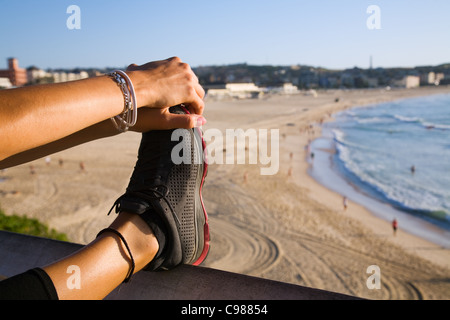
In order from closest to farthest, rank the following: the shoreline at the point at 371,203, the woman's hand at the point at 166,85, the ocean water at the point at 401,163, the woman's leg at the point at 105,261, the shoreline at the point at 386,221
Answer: the woman's leg at the point at 105,261 → the woman's hand at the point at 166,85 → the shoreline at the point at 386,221 → the shoreline at the point at 371,203 → the ocean water at the point at 401,163

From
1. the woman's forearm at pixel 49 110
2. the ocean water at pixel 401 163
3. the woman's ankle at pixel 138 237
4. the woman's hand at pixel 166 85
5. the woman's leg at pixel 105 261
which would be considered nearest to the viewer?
the woman's forearm at pixel 49 110

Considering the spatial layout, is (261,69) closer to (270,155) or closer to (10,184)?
(270,155)

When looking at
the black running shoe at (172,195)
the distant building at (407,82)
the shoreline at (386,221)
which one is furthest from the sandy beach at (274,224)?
the distant building at (407,82)

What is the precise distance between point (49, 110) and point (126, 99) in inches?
10.9

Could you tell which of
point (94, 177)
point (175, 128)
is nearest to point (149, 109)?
point (175, 128)

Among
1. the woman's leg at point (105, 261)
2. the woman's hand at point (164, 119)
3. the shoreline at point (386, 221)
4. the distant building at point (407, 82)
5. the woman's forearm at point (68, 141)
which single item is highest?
the distant building at point (407, 82)

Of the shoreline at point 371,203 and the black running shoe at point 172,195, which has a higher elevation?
the black running shoe at point 172,195

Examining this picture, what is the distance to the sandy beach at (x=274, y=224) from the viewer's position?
23.0 ft

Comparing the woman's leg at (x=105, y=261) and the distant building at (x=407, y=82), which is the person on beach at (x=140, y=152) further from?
the distant building at (x=407, y=82)

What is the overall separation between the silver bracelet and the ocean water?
10220 millimetres

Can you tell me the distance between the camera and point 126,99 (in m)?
1.16

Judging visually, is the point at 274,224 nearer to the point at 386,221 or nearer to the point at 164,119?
the point at 386,221

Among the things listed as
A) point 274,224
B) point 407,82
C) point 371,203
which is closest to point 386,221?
point 371,203

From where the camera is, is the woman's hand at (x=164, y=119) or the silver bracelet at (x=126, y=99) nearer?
the silver bracelet at (x=126, y=99)
